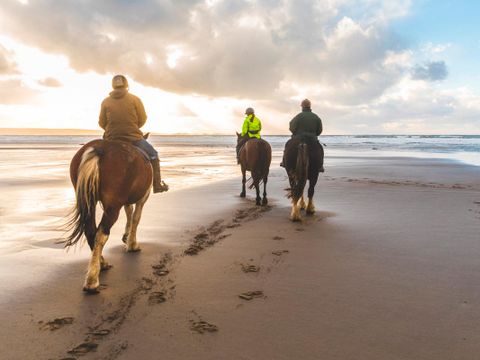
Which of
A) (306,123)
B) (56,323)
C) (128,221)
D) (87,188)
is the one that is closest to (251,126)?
(306,123)

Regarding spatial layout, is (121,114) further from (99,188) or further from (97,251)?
(97,251)

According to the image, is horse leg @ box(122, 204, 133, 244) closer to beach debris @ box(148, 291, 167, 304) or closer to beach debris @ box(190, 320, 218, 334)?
beach debris @ box(148, 291, 167, 304)

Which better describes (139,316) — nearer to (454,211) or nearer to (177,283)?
(177,283)

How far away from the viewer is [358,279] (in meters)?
4.46

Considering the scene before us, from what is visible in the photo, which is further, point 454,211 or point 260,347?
point 454,211

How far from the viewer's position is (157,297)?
3.92 metres

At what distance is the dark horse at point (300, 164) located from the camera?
7.98 meters

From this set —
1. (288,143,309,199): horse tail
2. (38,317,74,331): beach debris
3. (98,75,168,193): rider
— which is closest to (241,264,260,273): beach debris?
(38,317,74,331): beach debris

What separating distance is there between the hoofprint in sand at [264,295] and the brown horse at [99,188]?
443 millimetres

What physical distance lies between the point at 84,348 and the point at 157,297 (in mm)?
1081

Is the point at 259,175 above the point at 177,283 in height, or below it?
above

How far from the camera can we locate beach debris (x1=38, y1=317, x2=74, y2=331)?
3256mm

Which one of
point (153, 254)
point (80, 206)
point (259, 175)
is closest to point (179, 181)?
point (259, 175)

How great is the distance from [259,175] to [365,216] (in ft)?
10.7
